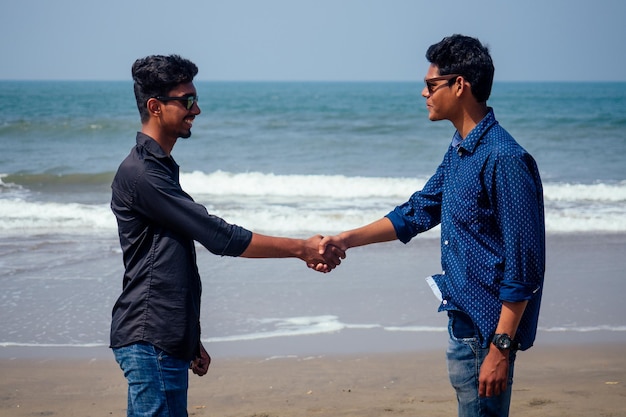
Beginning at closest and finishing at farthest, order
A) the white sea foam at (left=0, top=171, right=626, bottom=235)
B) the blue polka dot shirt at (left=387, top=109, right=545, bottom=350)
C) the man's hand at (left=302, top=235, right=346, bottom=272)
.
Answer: the blue polka dot shirt at (left=387, top=109, right=545, bottom=350) < the man's hand at (left=302, top=235, right=346, bottom=272) < the white sea foam at (left=0, top=171, right=626, bottom=235)

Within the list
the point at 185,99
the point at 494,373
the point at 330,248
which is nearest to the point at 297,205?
the point at 330,248

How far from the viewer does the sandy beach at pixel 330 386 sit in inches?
203

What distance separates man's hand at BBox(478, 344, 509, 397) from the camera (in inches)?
106

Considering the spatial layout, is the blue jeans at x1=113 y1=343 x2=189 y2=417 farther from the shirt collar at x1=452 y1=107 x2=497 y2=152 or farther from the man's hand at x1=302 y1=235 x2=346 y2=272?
the shirt collar at x1=452 y1=107 x2=497 y2=152

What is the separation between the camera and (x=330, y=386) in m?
5.57

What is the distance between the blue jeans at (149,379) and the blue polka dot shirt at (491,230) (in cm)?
Answer: 96

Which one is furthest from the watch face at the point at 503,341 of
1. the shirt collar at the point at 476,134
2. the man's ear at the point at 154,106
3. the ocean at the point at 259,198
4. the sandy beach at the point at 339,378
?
the ocean at the point at 259,198

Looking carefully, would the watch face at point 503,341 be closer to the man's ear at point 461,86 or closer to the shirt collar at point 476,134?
the shirt collar at point 476,134

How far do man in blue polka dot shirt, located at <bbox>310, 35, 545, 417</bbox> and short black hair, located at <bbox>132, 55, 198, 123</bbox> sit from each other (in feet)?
2.95

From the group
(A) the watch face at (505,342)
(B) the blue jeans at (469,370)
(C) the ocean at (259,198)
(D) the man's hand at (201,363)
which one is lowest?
(C) the ocean at (259,198)

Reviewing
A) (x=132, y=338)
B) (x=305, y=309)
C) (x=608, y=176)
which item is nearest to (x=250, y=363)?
(x=305, y=309)

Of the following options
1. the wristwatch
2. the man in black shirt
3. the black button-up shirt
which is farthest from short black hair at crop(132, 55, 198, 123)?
the wristwatch

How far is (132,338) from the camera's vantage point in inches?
112

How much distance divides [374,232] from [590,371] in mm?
3052
